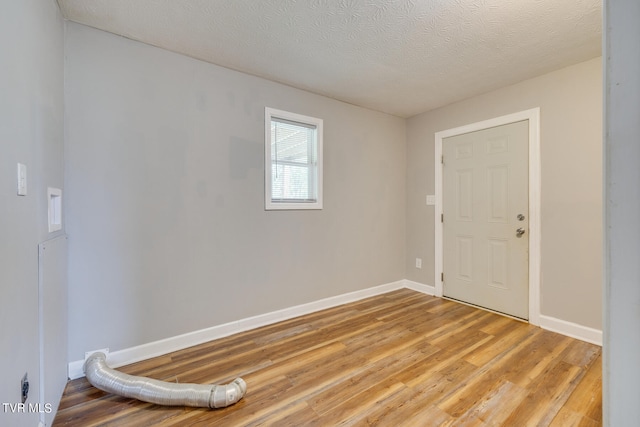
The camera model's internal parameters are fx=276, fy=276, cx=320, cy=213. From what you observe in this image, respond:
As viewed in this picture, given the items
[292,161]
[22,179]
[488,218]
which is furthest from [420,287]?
[22,179]

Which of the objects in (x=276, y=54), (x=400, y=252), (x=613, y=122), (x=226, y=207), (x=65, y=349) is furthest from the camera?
(x=400, y=252)

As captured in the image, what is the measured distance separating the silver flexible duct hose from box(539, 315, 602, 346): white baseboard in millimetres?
2769

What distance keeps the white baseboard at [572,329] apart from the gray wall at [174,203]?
2.05m

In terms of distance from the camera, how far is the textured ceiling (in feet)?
5.72

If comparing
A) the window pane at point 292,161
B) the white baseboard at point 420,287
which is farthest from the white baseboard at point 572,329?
the window pane at point 292,161

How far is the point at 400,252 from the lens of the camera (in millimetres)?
3887

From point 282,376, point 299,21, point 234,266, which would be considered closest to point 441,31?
point 299,21

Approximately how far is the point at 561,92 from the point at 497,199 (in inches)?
43.0

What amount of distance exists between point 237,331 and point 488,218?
286 cm

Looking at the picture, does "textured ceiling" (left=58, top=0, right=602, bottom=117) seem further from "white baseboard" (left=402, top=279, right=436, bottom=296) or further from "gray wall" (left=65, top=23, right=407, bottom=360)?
"white baseboard" (left=402, top=279, right=436, bottom=296)

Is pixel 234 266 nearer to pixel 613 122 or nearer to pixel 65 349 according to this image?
pixel 65 349

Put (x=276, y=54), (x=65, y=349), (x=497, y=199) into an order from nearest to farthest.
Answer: (x=65, y=349)
(x=276, y=54)
(x=497, y=199)

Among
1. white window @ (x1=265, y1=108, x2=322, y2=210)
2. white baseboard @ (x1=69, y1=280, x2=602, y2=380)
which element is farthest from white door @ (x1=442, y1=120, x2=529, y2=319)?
white window @ (x1=265, y1=108, x2=322, y2=210)

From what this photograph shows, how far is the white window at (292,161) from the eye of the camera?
2.74 m
